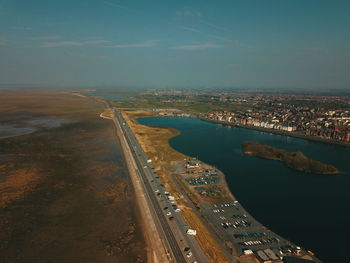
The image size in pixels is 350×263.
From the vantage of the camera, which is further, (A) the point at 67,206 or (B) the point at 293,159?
(B) the point at 293,159

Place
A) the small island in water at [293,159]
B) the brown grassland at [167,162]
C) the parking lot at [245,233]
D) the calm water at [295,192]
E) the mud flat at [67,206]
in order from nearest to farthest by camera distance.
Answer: the parking lot at [245,233]
the mud flat at [67,206]
the brown grassland at [167,162]
the calm water at [295,192]
the small island in water at [293,159]

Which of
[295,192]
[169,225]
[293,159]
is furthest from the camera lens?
[293,159]

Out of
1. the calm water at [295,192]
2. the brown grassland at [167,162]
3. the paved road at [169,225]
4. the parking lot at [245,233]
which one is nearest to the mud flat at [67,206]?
the paved road at [169,225]

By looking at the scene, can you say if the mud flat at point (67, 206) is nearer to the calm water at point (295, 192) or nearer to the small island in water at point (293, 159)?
the calm water at point (295, 192)

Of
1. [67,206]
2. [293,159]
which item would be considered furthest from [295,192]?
[67,206]

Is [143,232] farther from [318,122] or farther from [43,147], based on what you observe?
[318,122]

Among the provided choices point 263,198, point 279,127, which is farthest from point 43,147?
point 279,127

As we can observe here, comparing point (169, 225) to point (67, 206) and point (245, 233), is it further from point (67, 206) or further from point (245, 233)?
point (67, 206)
